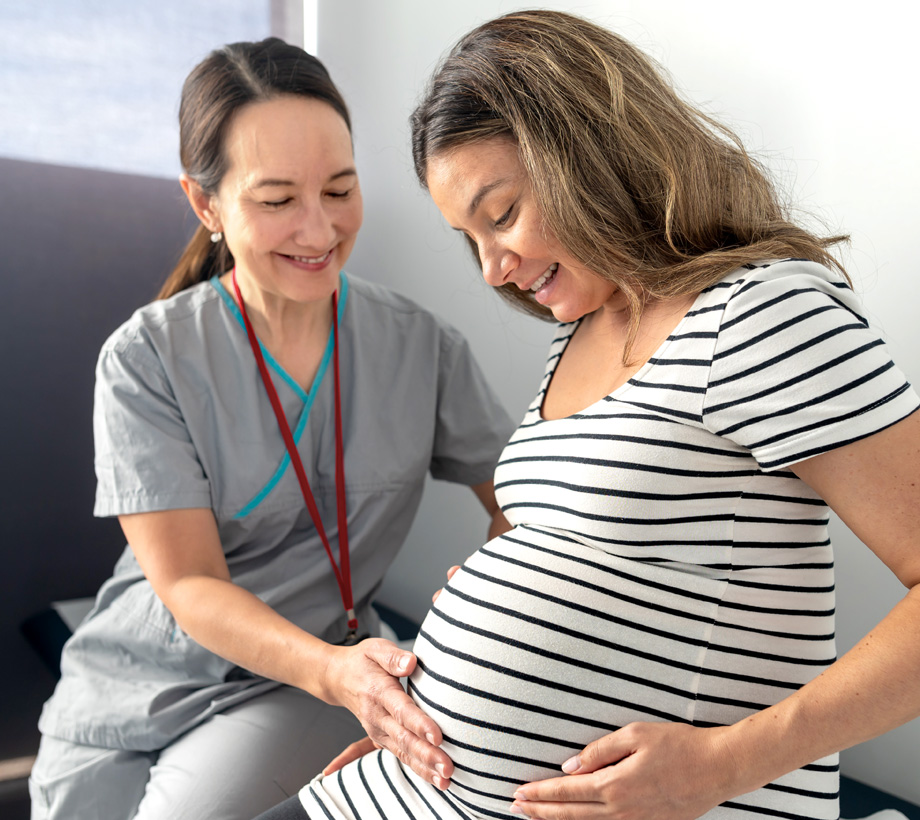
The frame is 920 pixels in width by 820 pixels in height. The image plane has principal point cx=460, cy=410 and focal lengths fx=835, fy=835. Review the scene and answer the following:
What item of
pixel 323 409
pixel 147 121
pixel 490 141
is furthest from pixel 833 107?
pixel 147 121

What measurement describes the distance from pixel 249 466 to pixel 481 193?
2.03 ft

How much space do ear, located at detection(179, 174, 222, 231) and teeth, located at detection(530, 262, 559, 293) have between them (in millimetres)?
625

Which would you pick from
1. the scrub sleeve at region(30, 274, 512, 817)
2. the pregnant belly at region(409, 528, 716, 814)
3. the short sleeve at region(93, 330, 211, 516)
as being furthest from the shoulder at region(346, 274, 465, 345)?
→ the pregnant belly at region(409, 528, 716, 814)

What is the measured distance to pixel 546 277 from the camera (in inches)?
38.5

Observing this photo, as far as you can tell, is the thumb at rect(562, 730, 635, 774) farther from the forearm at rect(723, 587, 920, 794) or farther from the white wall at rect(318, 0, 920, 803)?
the white wall at rect(318, 0, 920, 803)

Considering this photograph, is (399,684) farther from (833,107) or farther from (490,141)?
(833,107)

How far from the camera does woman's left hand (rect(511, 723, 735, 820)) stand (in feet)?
2.44

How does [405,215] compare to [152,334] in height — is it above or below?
above

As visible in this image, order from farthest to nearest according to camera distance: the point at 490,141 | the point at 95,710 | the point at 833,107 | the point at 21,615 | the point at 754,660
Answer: the point at 21,615 < the point at 95,710 < the point at 833,107 < the point at 490,141 < the point at 754,660

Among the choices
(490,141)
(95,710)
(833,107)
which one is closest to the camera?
(490,141)

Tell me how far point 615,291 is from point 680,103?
219 mm

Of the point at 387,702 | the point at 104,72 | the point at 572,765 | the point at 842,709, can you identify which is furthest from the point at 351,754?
the point at 104,72

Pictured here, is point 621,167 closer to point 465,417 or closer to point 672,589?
point 672,589

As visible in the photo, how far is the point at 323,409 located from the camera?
55.0 inches
